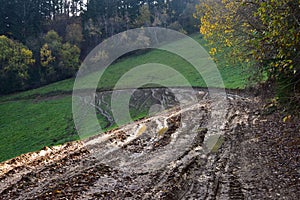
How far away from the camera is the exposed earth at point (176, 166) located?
8.77 meters

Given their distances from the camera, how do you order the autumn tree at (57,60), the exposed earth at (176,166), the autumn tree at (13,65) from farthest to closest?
1. the autumn tree at (57,60)
2. the autumn tree at (13,65)
3. the exposed earth at (176,166)

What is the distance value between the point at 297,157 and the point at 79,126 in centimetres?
2701

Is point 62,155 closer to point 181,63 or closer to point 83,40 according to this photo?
point 181,63

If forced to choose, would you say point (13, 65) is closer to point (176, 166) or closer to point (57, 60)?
point (57, 60)

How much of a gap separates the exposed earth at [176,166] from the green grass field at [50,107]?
9.19 meters

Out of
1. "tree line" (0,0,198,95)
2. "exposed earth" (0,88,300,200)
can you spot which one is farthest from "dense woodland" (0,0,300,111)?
"exposed earth" (0,88,300,200)

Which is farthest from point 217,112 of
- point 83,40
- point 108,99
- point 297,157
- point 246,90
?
point 83,40

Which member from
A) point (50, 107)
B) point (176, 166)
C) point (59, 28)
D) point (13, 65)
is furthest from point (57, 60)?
point (176, 166)

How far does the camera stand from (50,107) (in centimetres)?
4475

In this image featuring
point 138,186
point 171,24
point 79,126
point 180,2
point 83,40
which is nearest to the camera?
point 138,186

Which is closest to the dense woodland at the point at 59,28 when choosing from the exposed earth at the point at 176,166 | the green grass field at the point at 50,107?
the green grass field at the point at 50,107

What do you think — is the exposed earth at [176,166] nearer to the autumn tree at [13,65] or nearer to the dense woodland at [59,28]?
the dense woodland at [59,28]

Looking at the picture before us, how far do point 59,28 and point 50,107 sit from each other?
37300 millimetres

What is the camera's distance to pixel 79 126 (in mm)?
33156
